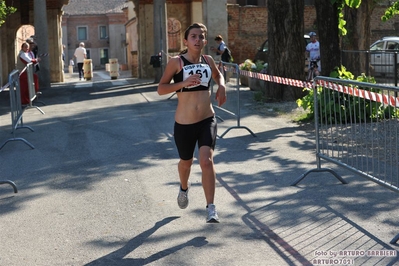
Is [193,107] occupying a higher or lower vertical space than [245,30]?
lower

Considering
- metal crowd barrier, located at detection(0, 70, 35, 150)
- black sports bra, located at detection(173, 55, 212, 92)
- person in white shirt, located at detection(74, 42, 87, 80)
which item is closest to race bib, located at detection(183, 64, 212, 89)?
black sports bra, located at detection(173, 55, 212, 92)

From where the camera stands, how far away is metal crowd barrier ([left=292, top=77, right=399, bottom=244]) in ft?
25.7

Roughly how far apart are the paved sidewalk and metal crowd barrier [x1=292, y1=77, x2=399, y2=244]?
1.17ft

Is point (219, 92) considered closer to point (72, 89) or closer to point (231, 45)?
point (72, 89)

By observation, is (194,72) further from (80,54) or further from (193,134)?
(80,54)

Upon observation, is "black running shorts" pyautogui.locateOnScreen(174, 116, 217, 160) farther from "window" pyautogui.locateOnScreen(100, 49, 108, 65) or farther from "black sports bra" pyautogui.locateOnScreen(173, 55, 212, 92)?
"window" pyautogui.locateOnScreen(100, 49, 108, 65)

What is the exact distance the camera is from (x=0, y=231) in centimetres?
779

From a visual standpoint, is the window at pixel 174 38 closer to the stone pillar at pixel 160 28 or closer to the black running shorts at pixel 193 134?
the stone pillar at pixel 160 28

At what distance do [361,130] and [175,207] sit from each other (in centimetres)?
233

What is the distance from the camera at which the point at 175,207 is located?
857 cm

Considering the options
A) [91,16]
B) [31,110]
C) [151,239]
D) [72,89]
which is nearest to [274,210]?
[151,239]

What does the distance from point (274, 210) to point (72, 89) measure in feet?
71.8

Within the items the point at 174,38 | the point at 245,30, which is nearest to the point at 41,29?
the point at 174,38

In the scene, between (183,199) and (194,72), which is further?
(183,199)
